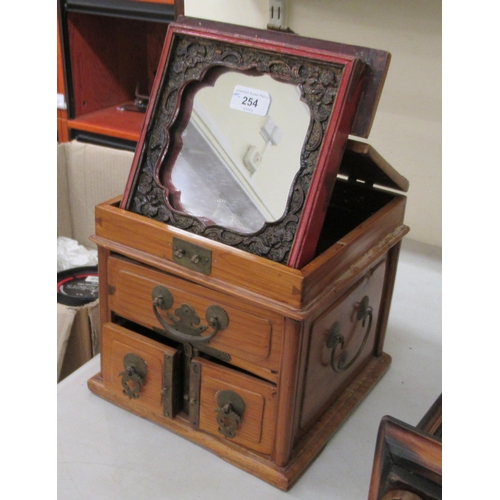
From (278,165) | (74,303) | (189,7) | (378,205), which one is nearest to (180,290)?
(278,165)

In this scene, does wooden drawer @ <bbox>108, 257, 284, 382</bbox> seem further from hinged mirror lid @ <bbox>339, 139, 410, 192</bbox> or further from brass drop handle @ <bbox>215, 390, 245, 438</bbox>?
hinged mirror lid @ <bbox>339, 139, 410, 192</bbox>

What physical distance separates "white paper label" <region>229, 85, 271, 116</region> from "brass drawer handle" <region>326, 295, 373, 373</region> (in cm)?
35

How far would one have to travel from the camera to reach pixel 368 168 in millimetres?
1027

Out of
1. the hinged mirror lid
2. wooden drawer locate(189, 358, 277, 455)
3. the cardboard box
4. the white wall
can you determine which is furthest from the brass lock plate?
the white wall

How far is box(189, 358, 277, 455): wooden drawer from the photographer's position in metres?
0.90

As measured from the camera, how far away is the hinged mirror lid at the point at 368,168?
2.97ft

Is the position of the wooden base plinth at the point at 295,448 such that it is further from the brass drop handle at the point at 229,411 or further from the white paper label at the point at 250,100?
the white paper label at the point at 250,100

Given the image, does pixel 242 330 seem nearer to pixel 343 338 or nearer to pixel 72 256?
pixel 343 338

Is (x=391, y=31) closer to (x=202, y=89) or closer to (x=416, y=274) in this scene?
(x=416, y=274)

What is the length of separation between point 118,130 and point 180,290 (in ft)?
3.51

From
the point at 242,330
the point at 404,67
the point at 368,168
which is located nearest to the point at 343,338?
the point at 242,330

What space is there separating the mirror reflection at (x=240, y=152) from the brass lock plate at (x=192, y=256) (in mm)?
58

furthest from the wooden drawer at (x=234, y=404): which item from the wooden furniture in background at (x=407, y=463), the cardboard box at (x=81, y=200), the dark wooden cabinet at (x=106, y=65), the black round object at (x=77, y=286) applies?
the dark wooden cabinet at (x=106, y=65)

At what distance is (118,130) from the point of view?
185 cm
